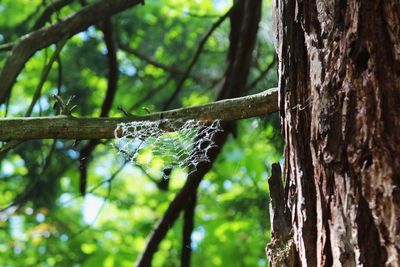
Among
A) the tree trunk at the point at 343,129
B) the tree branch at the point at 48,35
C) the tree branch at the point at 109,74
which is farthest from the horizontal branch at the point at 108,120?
the tree branch at the point at 109,74

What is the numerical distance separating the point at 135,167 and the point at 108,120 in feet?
13.8

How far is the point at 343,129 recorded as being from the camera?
1530 mm

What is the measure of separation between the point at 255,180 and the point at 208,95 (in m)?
1.49

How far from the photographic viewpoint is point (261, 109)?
6.32 feet

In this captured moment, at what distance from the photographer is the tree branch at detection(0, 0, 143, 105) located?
2.78 metres

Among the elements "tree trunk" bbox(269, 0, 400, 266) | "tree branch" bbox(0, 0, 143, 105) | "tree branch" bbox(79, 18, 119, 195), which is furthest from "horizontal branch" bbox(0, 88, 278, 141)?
"tree branch" bbox(79, 18, 119, 195)

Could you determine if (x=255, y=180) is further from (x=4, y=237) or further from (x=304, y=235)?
(x=4, y=237)

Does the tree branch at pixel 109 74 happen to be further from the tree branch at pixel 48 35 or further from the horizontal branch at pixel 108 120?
the horizontal branch at pixel 108 120

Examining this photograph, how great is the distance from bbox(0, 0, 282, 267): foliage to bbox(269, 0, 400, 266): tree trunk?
79.2 inches

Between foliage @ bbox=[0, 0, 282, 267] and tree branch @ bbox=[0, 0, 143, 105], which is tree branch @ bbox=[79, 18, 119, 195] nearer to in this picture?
foliage @ bbox=[0, 0, 282, 267]

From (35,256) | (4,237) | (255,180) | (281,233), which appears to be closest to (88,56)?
(255,180)

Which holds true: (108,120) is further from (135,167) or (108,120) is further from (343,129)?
(135,167)

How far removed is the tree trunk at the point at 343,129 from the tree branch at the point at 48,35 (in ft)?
4.72

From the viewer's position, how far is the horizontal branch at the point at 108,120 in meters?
1.93
